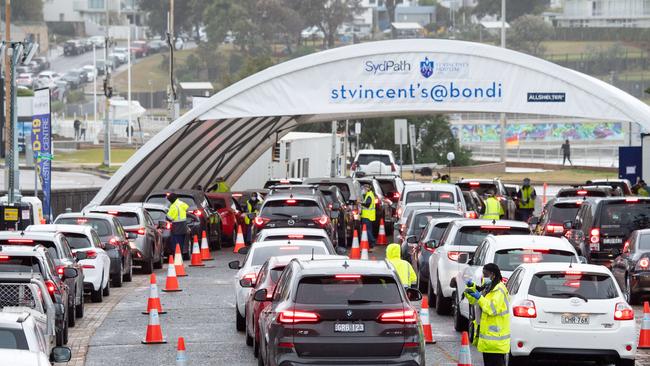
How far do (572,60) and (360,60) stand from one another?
133 metres

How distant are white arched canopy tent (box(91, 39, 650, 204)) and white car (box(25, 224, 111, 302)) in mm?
12791

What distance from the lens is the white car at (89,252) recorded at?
83.1 ft

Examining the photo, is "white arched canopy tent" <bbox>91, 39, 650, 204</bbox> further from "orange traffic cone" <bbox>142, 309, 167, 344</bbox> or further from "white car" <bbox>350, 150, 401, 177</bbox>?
"orange traffic cone" <bbox>142, 309, 167, 344</bbox>

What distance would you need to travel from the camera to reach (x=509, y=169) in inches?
3580

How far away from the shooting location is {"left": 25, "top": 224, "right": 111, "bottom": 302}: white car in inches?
997

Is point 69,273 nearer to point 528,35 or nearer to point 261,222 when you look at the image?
point 261,222

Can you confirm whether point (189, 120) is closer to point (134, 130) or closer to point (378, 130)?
point (378, 130)

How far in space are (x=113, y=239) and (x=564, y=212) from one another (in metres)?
9.44

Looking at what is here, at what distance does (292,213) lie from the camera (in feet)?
107

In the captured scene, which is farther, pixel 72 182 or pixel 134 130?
pixel 134 130

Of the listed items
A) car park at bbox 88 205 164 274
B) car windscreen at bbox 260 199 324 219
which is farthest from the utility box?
Answer: car windscreen at bbox 260 199 324 219

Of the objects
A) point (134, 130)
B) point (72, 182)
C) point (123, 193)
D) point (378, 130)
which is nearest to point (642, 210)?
point (123, 193)

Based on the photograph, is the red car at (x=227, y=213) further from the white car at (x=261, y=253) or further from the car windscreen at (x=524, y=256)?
the car windscreen at (x=524, y=256)

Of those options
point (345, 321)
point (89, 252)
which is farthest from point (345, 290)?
point (89, 252)
